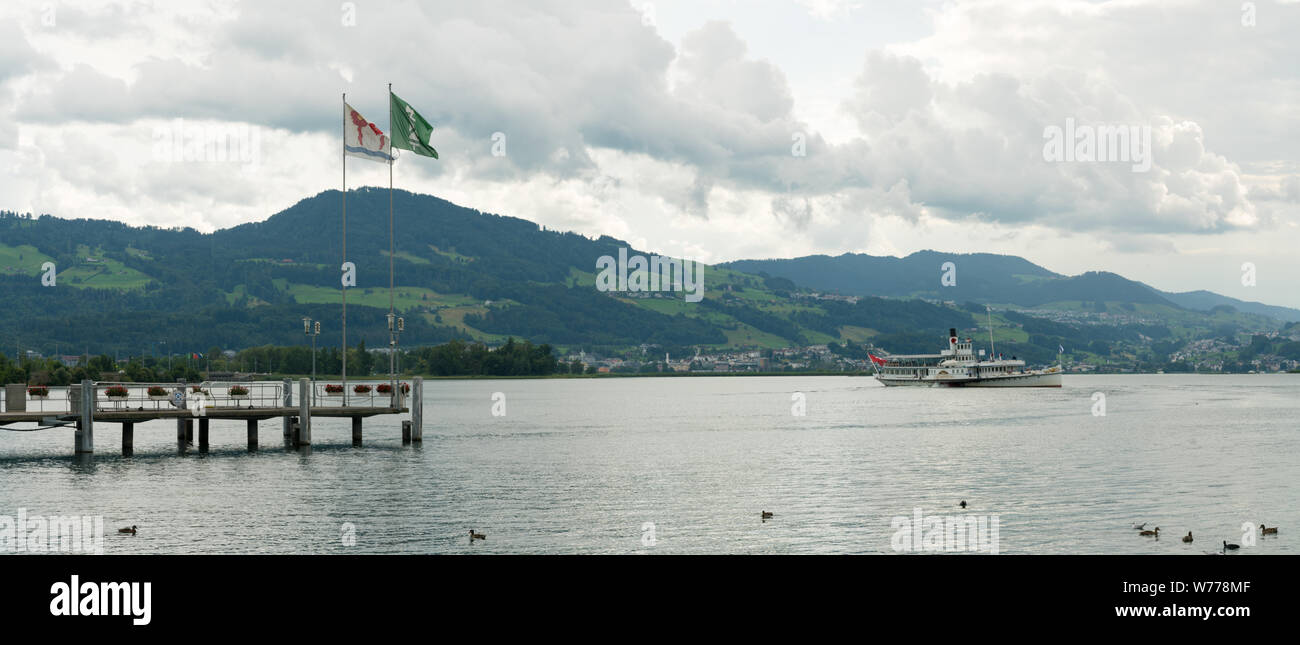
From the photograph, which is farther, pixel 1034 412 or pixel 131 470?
pixel 1034 412

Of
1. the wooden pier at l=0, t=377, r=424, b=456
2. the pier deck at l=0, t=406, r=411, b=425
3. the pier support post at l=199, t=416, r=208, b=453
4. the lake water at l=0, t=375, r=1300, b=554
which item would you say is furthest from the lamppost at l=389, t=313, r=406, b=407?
the pier support post at l=199, t=416, r=208, b=453

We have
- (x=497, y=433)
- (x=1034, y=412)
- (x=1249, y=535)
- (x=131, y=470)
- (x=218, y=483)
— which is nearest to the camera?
(x=1249, y=535)

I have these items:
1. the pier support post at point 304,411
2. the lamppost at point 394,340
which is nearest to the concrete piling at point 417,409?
the lamppost at point 394,340

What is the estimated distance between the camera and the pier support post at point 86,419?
57781 mm

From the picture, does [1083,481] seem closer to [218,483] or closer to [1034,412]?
[218,483]

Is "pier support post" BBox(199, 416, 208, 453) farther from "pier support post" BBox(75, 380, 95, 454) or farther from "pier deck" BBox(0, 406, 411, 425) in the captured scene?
"pier support post" BBox(75, 380, 95, 454)

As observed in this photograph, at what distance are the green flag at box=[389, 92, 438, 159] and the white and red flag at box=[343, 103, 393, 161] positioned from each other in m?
1.55

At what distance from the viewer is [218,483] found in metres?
50.2

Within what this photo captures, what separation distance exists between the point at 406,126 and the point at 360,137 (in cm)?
267

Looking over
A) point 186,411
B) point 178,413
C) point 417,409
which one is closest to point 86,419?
point 178,413
